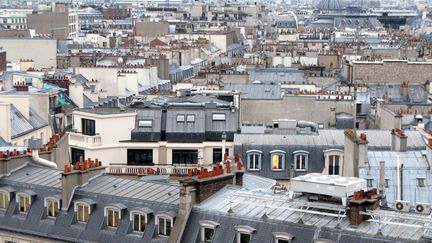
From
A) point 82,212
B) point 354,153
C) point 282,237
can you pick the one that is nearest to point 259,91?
point 354,153

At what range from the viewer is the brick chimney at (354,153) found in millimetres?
41625

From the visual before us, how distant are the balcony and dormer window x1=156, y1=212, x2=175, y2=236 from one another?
1616 centimetres

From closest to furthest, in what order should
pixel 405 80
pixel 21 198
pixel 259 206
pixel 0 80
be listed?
1. pixel 259 206
2. pixel 21 198
3. pixel 0 80
4. pixel 405 80

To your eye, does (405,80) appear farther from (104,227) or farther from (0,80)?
(104,227)

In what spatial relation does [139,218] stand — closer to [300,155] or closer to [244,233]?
[244,233]

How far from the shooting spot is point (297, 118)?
61.3 meters

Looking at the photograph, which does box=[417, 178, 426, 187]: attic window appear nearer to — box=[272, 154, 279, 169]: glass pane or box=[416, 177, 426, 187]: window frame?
box=[416, 177, 426, 187]: window frame

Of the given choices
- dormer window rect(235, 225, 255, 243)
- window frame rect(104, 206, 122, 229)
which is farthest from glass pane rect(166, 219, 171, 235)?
dormer window rect(235, 225, 255, 243)

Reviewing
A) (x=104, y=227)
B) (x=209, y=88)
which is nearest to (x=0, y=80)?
(x=209, y=88)

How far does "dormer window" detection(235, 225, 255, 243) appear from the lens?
100ft

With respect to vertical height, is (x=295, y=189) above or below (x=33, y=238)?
above

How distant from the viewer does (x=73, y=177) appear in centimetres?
3531

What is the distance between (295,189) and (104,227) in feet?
22.4

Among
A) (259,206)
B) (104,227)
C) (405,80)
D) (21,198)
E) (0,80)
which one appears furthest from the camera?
(405,80)
